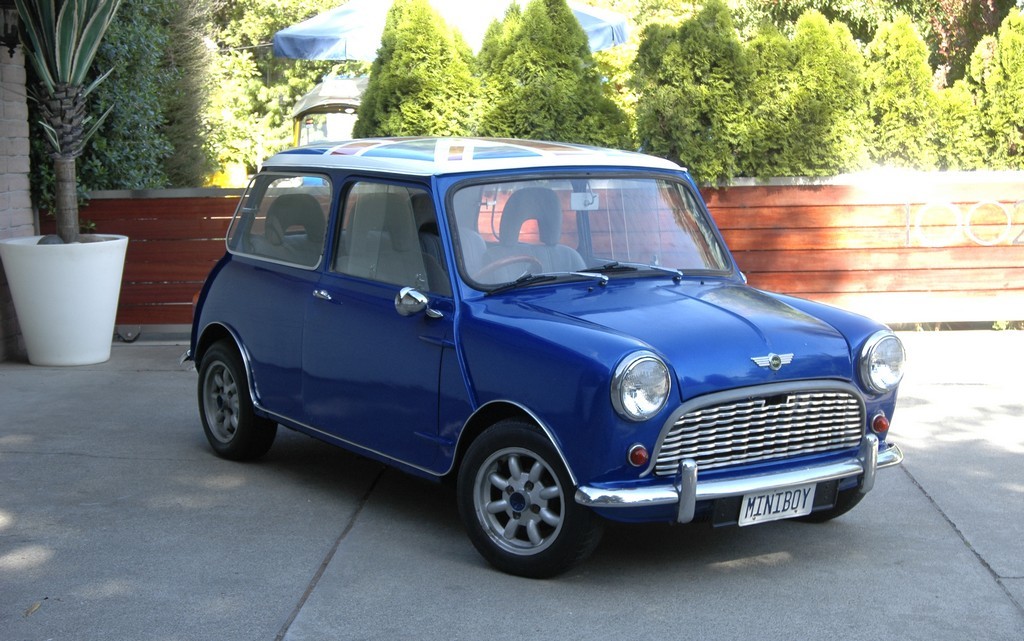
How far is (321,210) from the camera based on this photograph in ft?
21.2

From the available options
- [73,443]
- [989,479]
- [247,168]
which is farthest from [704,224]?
[247,168]

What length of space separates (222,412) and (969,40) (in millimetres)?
19037

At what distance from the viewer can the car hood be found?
489 cm

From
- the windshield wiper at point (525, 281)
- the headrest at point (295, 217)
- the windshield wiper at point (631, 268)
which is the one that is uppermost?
the headrest at point (295, 217)

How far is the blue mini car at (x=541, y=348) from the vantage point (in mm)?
4836

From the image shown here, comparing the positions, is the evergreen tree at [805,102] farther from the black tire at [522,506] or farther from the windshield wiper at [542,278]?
the black tire at [522,506]

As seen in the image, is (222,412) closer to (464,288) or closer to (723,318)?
(464,288)

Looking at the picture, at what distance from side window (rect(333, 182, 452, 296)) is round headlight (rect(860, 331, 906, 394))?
1798mm

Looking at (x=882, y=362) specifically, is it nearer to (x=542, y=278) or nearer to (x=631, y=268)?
(x=631, y=268)

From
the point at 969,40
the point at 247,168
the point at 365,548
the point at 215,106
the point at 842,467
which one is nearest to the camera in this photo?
the point at 842,467

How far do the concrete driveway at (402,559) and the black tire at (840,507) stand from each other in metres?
0.05

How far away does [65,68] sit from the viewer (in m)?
10.1

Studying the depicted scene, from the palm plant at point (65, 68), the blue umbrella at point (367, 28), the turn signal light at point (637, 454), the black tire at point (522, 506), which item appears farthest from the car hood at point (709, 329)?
the blue umbrella at point (367, 28)

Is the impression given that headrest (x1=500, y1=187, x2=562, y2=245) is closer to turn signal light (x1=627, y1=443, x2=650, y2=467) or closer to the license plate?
turn signal light (x1=627, y1=443, x2=650, y2=467)
